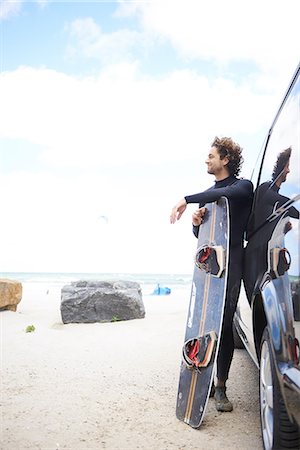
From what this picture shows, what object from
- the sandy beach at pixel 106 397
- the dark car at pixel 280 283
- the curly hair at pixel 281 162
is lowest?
the sandy beach at pixel 106 397

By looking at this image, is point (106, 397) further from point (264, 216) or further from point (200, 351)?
point (264, 216)

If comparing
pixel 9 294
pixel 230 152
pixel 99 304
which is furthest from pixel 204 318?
pixel 9 294

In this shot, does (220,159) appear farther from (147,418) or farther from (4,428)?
(4,428)

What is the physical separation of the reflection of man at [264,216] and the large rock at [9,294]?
5857mm

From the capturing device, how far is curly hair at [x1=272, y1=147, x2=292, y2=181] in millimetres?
2133

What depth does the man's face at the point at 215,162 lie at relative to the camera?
3.30 m

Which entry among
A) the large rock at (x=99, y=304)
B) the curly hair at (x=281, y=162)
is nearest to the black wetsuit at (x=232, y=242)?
the curly hair at (x=281, y=162)

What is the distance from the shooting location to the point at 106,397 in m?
3.24

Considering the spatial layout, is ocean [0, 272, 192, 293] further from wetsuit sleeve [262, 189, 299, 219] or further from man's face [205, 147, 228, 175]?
wetsuit sleeve [262, 189, 299, 219]

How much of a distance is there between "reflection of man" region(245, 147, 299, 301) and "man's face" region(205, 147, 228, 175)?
44 centimetres

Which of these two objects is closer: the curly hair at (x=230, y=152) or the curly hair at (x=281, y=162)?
the curly hair at (x=281, y=162)

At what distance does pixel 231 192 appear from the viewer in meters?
3.01

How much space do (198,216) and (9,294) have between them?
5.55 metres

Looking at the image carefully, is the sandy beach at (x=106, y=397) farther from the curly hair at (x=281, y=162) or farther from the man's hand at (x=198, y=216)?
the curly hair at (x=281, y=162)
